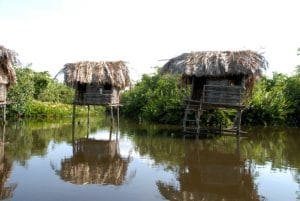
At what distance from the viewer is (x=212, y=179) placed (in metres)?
10.3

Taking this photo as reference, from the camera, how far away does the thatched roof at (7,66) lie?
16.8m

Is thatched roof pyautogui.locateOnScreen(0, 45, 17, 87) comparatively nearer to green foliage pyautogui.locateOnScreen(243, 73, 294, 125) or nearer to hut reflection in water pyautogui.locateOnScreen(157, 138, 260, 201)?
hut reflection in water pyautogui.locateOnScreen(157, 138, 260, 201)

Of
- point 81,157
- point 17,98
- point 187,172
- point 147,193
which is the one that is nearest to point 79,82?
point 17,98

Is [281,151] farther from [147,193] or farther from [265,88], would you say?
[265,88]

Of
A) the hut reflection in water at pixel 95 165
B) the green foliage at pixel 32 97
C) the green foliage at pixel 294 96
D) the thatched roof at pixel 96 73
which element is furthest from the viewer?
the green foliage at pixel 32 97

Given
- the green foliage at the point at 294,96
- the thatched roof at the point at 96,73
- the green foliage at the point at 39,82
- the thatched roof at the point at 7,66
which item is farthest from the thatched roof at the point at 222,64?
the green foliage at the point at 39,82

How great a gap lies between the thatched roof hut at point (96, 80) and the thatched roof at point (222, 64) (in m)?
4.91

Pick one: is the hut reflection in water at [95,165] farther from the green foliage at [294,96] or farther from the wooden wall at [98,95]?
the green foliage at [294,96]

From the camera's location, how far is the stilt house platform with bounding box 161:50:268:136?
18062 millimetres

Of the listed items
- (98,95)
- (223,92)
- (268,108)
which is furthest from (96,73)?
(268,108)

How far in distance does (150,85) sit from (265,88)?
8982 millimetres

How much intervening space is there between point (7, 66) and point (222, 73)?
Answer: 29.0 ft

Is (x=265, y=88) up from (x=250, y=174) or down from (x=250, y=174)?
up

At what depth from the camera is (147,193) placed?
8.87 metres
